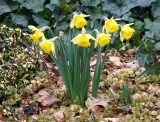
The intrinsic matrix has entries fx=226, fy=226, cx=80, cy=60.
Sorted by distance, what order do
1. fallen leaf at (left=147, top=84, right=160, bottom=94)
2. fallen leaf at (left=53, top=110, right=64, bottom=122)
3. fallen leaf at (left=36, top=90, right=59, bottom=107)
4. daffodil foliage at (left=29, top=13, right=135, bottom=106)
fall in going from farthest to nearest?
fallen leaf at (left=147, top=84, right=160, bottom=94) < fallen leaf at (left=36, top=90, right=59, bottom=107) < fallen leaf at (left=53, top=110, right=64, bottom=122) < daffodil foliage at (left=29, top=13, right=135, bottom=106)

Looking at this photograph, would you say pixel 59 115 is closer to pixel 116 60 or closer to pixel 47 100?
pixel 47 100

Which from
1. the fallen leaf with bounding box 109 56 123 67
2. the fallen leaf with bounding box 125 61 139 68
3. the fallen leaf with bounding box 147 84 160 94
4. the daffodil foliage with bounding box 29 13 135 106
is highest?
the daffodil foliage with bounding box 29 13 135 106

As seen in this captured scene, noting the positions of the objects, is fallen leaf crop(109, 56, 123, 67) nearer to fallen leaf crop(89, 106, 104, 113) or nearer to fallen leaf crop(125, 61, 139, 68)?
fallen leaf crop(125, 61, 139, 68)

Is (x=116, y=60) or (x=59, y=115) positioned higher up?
(x=116, y=60)

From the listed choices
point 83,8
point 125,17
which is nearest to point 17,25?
point 83,8

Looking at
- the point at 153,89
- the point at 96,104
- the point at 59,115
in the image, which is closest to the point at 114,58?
the point at 153,89

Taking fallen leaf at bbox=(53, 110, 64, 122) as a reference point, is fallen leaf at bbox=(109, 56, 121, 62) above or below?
above

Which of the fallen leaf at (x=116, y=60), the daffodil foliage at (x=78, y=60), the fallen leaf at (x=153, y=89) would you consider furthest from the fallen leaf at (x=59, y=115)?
the fallen leaf at (x=116, y=60)

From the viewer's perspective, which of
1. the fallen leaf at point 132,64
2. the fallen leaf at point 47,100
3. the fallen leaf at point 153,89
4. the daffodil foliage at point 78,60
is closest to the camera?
the daffodil foliage at point 78,60

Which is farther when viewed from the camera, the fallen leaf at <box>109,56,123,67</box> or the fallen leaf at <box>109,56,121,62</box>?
the fallen leaf at <box>109,56,121,62</box>

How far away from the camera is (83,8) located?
3.45 meters

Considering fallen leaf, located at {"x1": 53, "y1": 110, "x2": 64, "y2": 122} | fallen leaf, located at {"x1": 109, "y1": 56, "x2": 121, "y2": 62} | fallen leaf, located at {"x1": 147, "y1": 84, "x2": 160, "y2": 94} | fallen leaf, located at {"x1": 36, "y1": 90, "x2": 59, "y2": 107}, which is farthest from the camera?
fallen leaf, located at {"x1": 109, "y1": 56, "x2": 121, "y2": 62}

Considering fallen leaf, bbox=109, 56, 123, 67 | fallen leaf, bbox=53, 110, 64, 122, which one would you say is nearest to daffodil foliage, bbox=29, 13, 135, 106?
fallen leaf, bbox=53, 110, 64, 122

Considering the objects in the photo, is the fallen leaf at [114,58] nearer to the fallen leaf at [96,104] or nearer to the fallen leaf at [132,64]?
the fallen leaf at [132,64]
